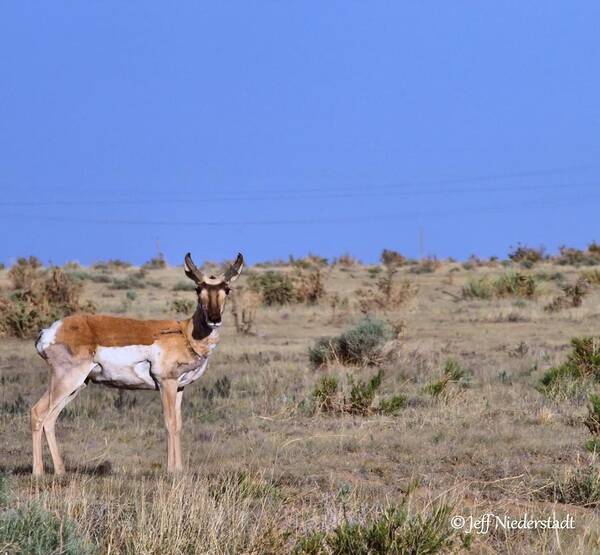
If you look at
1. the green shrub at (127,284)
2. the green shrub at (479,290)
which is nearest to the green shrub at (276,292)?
the green shrub at (479,290)

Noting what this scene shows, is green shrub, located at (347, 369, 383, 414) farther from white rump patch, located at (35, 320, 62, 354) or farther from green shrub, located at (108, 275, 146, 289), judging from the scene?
green shrub, located at (108, 275, 146, 289)

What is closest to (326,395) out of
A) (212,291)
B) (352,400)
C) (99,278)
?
(352,400)

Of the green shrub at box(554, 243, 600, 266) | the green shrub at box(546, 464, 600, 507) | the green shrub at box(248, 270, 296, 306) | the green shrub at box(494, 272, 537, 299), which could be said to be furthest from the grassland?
the green shrub at box(554, 243, 600, 266)

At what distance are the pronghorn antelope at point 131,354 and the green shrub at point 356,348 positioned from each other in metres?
7.91

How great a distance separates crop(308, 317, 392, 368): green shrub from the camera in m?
18.6

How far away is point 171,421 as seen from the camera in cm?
1035

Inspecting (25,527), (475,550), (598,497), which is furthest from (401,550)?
(598,497)

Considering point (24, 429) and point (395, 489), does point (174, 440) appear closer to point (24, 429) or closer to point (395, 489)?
point (395, 489)

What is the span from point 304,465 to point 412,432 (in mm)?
2214

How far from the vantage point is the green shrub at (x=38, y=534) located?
20.1ft

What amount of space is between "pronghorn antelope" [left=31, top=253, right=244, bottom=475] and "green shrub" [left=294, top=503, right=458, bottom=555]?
3.49m

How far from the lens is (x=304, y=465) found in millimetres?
10430

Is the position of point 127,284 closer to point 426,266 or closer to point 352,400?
point 426,266

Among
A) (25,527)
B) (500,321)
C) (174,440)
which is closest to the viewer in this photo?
(25,527)
